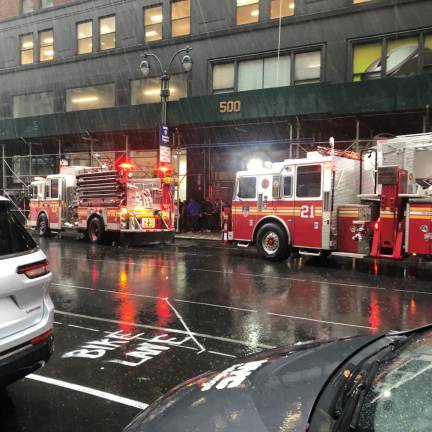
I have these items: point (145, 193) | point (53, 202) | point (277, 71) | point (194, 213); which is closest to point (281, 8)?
point (277, 71)

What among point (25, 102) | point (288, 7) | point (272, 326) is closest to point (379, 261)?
point (272, 326)

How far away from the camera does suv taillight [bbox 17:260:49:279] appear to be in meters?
3.49

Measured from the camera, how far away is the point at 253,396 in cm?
207

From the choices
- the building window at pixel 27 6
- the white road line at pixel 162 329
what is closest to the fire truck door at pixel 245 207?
the white road line at pixel 162 329

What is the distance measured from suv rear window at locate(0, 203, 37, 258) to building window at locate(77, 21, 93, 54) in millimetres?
24572

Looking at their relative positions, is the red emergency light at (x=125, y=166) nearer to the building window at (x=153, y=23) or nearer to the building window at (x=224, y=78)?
the building window at (x=224, y=78)

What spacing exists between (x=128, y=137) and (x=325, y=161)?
12.8 meters

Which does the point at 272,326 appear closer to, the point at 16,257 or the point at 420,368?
the point at 16,257

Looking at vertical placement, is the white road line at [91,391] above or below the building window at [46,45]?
below

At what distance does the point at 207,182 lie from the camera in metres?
22.4

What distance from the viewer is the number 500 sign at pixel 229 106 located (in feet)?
57.2

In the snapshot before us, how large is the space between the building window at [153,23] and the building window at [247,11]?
439 cm

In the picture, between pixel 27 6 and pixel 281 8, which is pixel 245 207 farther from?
pixel 27 6

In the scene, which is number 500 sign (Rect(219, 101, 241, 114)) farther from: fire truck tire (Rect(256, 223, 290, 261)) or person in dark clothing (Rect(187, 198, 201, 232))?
fire truck tire (Rect(256, 223, 290, 261))
